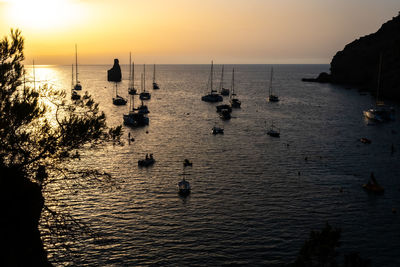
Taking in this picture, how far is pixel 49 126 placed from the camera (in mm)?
19703

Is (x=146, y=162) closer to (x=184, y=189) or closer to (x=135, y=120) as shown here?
(x=184, y=189)

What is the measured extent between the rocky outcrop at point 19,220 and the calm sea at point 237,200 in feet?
18.0

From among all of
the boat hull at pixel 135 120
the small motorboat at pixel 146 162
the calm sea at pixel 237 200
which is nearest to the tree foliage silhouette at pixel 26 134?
the calm sea at pixel 237 200

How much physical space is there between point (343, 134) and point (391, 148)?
694 inches

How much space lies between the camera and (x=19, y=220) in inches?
714

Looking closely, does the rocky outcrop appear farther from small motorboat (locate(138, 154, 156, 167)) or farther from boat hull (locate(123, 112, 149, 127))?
boat hull (locate(123, 112, 149, 127))

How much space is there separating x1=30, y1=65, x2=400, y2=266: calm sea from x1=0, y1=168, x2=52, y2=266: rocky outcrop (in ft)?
18.0

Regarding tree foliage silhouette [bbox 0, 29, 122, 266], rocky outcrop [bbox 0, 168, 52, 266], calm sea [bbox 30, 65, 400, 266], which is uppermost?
tree foliage silhouette [bbox 0, 29, 122, 266]

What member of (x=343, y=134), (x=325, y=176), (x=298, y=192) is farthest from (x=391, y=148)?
(x=298, y=192)

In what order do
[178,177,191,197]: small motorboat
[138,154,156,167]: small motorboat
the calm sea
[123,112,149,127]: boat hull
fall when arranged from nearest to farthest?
1. the calm sea
2. [178,177,191,197]: small motorboat
3. [138,154,156,167]: small motorboat
4. [123,112,149,127]: boat hull

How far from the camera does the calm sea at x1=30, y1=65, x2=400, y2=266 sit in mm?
37844

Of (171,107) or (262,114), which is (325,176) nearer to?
(262,114)

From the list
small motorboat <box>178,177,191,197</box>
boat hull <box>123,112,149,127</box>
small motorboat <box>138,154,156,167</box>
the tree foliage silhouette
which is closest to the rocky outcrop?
the tree foliage silhouette

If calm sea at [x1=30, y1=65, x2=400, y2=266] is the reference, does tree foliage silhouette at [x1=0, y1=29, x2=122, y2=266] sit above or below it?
above
